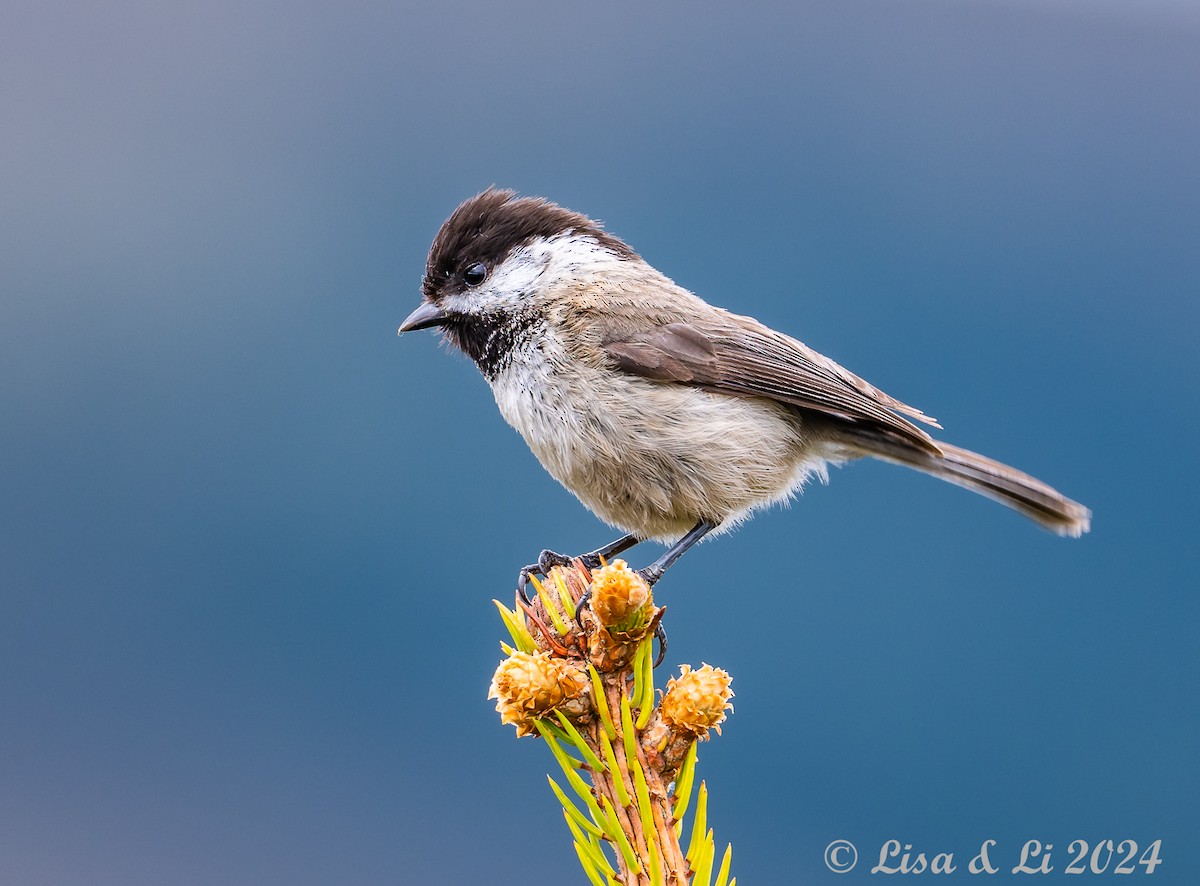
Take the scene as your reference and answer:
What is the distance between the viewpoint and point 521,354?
7.94ft

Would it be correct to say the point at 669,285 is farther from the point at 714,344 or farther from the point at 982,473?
the point at 982,473

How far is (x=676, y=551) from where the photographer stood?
7.61ft

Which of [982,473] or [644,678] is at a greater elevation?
[982,473]

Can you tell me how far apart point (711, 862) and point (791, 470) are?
138 cm

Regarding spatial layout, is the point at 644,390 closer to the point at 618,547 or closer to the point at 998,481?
the point at 618,547

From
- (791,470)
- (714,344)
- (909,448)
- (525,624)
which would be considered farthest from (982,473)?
(525,624)

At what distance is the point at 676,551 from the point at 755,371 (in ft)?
1.72

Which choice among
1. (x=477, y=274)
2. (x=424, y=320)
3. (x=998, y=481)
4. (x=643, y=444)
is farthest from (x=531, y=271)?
(x=998, y=481)

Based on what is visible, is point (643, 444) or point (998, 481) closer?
point (643, 444)

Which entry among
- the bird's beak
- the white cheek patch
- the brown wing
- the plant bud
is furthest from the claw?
the bird's beak

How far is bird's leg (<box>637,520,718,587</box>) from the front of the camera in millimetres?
2268

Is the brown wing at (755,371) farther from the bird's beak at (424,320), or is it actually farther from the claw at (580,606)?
the claw at (580,606)

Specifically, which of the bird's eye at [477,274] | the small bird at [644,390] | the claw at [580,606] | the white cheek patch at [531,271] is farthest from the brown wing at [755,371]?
the claw at [580,606]

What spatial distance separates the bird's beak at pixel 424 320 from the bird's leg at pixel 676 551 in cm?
85
